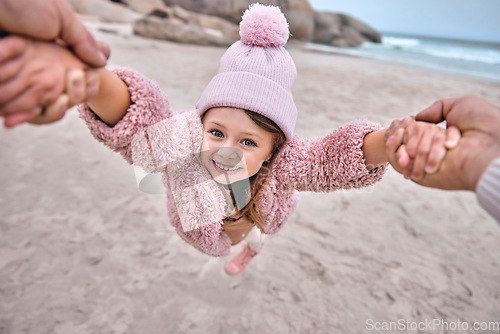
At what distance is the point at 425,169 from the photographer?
52cm

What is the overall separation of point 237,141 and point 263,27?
35cm

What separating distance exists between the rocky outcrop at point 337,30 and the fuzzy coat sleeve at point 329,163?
1332 centimetres

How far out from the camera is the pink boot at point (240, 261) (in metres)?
1.33

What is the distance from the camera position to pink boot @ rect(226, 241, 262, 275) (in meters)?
1.33

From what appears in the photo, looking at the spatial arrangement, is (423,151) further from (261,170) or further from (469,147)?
(261,170)

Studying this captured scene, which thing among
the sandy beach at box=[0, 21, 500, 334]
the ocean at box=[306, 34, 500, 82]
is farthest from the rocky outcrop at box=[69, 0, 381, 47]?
the sandy beach at box=[0, 21, 500, 334]

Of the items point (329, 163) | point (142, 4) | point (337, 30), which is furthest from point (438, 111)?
point (337, 30)

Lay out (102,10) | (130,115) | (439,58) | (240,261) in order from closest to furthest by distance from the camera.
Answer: (130,115)
(240,261)
(102,10)
(439,58)

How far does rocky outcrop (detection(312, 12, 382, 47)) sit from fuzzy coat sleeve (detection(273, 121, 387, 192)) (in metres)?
13.3

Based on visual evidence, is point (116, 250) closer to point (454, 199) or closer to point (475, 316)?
point (475, 316)

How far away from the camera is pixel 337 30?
14000mm

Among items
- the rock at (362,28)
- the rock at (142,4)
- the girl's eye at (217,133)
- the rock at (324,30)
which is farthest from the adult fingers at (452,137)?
the rock at (362,28)

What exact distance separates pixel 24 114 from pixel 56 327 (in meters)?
1.01

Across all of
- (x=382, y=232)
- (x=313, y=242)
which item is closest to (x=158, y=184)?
(x=313, y=242)
